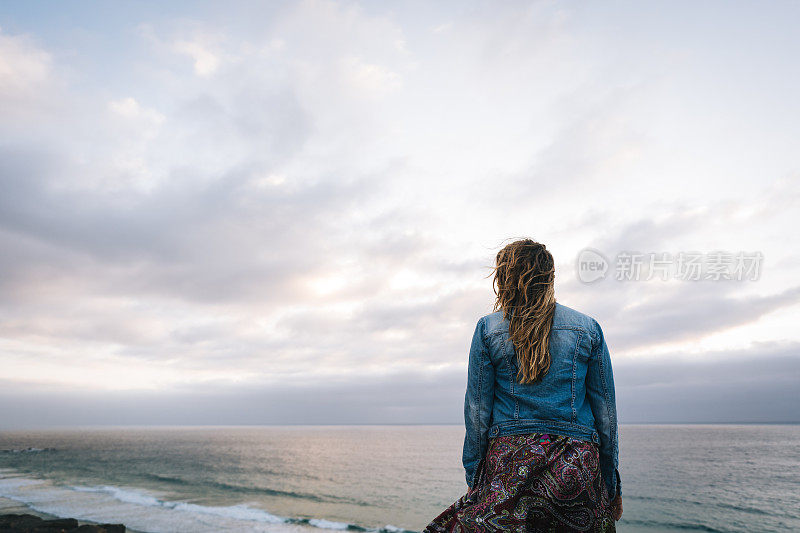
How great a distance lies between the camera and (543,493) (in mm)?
2129

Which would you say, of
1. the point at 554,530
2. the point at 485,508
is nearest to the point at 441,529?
the point at 485,508

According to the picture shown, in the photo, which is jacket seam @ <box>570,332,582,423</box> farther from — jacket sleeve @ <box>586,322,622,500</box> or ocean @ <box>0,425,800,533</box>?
ocean @ <box>0,425,800,533</box>

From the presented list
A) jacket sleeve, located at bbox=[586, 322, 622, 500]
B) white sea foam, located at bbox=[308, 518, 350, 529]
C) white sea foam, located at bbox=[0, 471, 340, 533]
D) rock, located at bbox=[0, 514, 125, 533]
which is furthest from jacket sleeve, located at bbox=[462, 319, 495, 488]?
white sea foam, located at bbox=[308, 518, 350, 529]

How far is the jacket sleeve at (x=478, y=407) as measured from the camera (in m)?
2.41

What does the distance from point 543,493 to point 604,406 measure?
1.73ft

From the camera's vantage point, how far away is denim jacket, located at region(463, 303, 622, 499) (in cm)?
225

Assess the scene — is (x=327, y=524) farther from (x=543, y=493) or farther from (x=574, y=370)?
(x=574, y=370)

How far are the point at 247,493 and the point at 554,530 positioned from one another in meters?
33.4

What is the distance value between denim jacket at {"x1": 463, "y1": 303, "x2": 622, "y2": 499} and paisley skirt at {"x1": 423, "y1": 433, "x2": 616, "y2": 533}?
0.09 m

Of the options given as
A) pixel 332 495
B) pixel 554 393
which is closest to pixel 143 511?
pixel 332 495

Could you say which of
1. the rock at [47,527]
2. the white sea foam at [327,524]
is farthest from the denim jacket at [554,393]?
the white sea foam at [327,524]

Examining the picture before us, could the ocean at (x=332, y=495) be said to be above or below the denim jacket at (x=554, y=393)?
below

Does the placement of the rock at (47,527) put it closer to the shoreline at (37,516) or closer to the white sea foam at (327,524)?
the shoreline at (37,516)

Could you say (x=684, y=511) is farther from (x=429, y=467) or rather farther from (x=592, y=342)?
(x=592, y=342)
